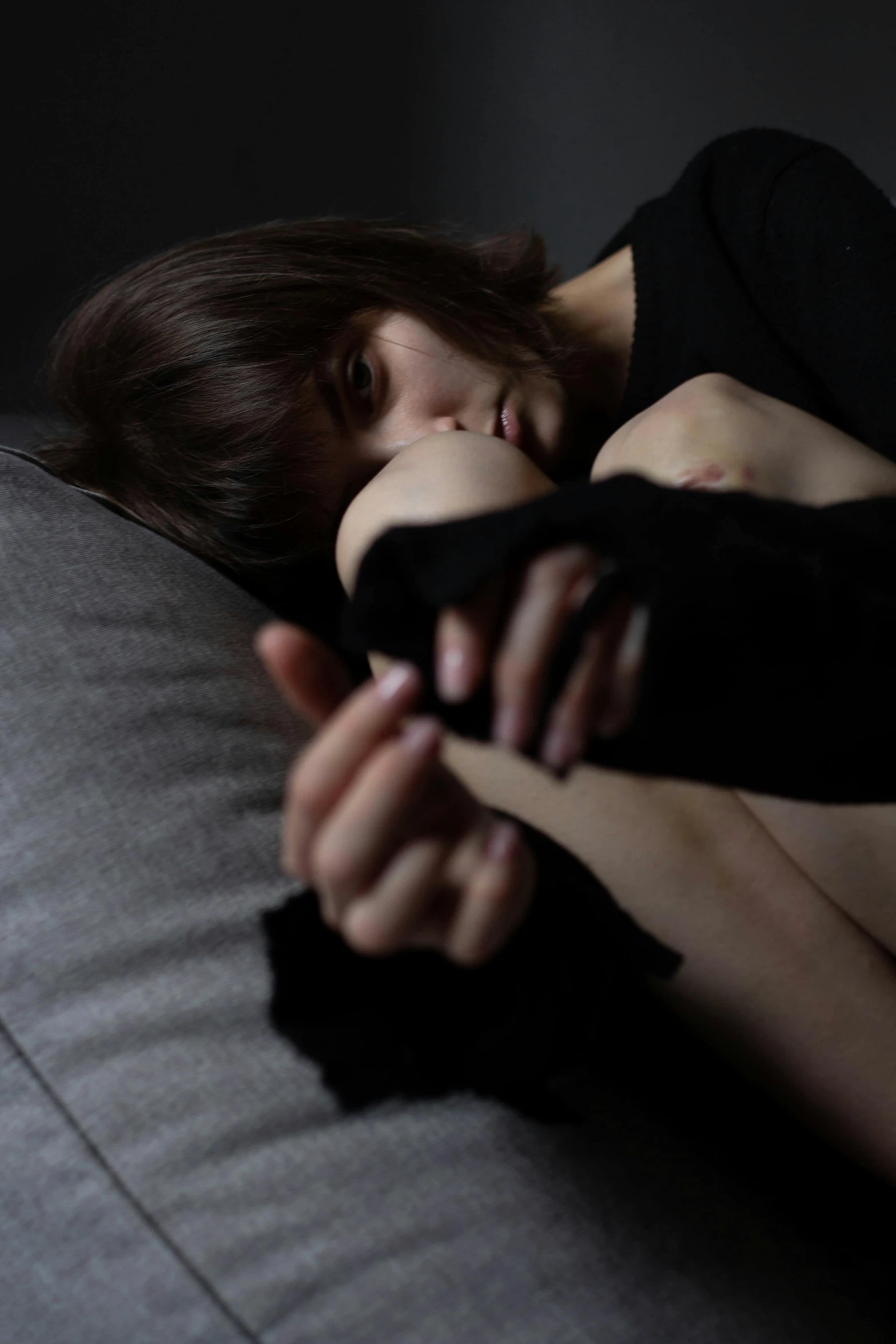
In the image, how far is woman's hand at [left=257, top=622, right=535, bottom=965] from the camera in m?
0.36

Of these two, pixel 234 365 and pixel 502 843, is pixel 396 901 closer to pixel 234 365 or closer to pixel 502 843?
pixel 502 843

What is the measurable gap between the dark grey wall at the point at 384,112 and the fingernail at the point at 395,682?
133 centimetres

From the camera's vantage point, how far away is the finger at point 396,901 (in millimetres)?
368

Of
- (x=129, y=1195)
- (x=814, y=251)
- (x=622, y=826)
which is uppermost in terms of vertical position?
(x=814, y=251)

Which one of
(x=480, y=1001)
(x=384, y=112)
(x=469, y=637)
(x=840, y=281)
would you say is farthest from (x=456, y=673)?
(x=384, y=112)

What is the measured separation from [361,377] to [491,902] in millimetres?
662

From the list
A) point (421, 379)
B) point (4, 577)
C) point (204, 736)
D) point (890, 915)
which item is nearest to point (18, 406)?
point (421, 379)

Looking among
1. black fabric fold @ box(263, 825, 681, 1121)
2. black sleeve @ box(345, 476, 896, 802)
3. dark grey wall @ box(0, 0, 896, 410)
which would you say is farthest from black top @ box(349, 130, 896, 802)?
dark grey wall @ box(0, 0, 896, 410)

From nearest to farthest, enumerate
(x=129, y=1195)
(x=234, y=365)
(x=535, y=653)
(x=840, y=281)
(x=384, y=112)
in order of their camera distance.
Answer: (x=535, y=653) < (x=129, y=1195) < (x=234, y=365) < (x=840, y=281) < (x=384, y=112)

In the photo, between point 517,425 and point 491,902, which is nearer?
point 491,902

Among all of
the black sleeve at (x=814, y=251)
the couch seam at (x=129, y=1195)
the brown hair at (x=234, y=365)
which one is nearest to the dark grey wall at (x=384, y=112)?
the brown hair at (x=234, y=365)

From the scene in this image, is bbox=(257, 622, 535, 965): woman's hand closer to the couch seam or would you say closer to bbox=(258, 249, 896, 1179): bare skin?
bbox=(258, 249, 896, 1179): bare skin

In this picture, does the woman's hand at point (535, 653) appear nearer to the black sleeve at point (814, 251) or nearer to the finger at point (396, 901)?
the finger at point (396, 901)

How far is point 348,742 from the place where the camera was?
359 millimetres
